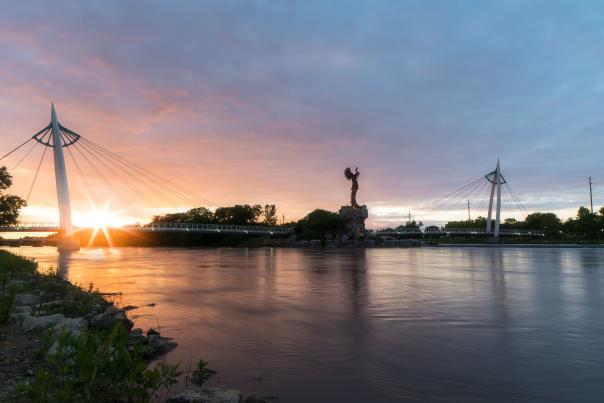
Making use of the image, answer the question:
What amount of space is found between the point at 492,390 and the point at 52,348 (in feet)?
33.0

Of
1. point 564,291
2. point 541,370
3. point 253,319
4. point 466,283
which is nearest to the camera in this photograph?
point 541,370

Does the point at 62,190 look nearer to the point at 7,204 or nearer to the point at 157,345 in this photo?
the point at 7,204

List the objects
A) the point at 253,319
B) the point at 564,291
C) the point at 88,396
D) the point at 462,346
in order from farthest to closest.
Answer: the point at 564,291
the point at 253,319
the point at 462,346
the point at 88,396

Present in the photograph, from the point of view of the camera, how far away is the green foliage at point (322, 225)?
14027 cm

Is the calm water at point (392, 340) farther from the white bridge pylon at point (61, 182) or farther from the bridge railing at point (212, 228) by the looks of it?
the bridge railing at point (212, 228)

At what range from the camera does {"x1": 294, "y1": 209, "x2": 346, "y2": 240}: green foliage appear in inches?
5523

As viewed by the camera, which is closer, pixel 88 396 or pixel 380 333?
pixel 88 396

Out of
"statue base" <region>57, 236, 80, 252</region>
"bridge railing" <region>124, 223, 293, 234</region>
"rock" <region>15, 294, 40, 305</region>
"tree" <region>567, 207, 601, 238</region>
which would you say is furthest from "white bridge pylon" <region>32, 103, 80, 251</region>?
"tree" <region>567, 207, 601, 238</region>

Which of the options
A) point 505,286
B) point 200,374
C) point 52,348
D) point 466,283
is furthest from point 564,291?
point 52,348

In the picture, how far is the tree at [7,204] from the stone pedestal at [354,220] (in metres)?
114

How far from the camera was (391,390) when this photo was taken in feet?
31.7

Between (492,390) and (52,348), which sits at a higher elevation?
(52,348)

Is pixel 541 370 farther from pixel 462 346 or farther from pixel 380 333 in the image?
pixel 380 333

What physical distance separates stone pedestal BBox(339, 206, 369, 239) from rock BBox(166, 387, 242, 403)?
13961cm
